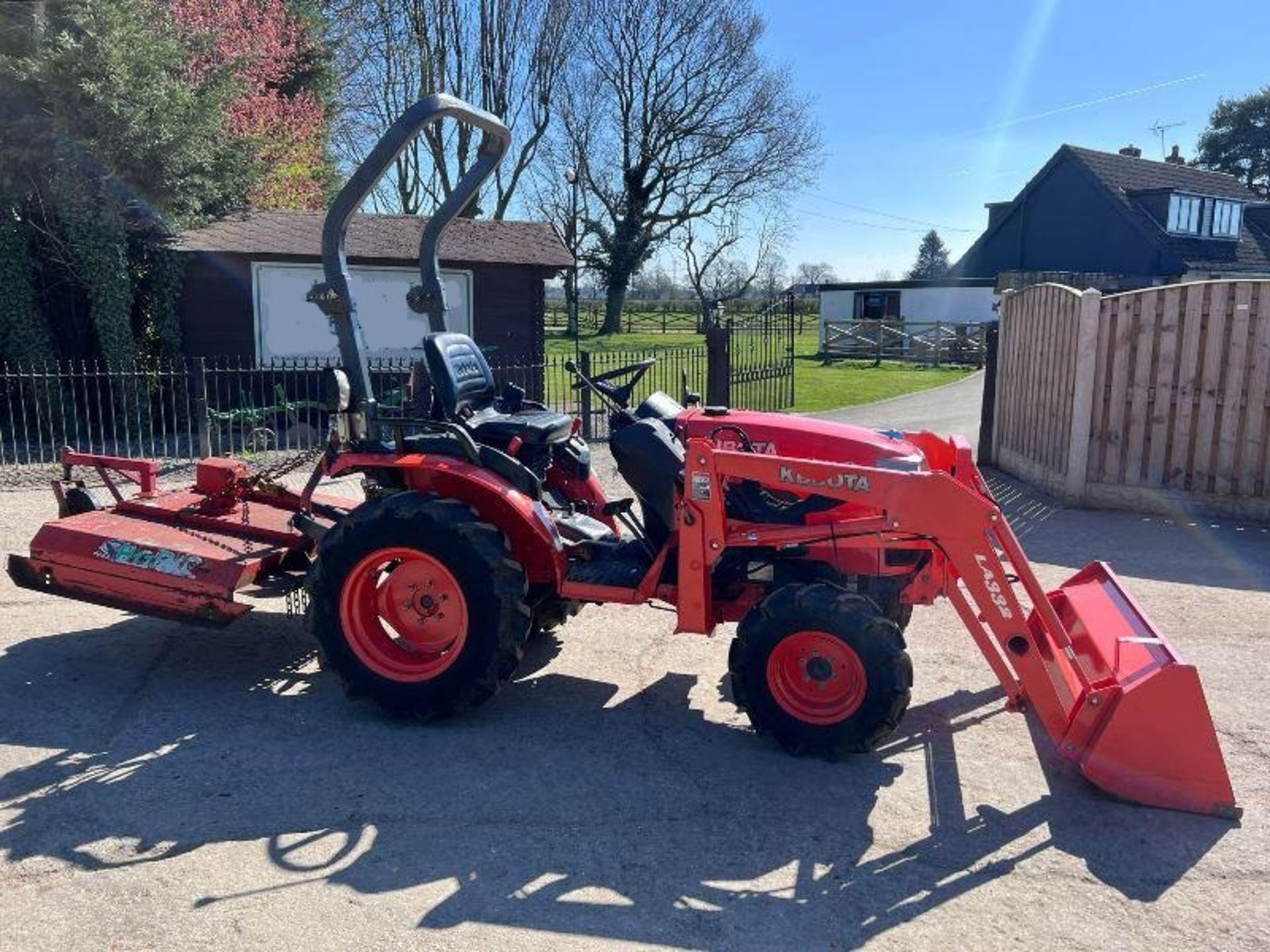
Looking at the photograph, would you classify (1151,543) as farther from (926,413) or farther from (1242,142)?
(1242,142)

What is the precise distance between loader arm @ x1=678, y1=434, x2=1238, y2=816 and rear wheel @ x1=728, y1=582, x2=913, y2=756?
299mm

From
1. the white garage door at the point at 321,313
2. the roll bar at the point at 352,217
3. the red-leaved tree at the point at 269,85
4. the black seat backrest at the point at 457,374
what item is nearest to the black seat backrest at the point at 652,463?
the black seat backrest at the point at 457,374

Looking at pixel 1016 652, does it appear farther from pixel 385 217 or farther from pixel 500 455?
pixel 385 217

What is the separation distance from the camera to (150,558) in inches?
186

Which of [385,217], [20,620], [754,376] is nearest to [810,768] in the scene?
[20,620]

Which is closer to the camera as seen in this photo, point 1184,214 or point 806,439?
point 806,439

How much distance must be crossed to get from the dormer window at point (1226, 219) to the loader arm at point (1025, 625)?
3655 centimetres

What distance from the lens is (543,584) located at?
4.68 m

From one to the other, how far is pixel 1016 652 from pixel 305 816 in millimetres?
2619

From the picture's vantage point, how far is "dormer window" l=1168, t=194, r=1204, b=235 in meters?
33.3

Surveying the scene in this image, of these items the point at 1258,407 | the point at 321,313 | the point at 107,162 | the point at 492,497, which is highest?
the point at 107,162

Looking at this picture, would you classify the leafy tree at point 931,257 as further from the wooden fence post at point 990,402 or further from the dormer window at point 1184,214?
the wooden fence post at point 990,402

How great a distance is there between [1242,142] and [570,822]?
57.4m

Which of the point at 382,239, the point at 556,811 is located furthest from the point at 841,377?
the point at 556,811
